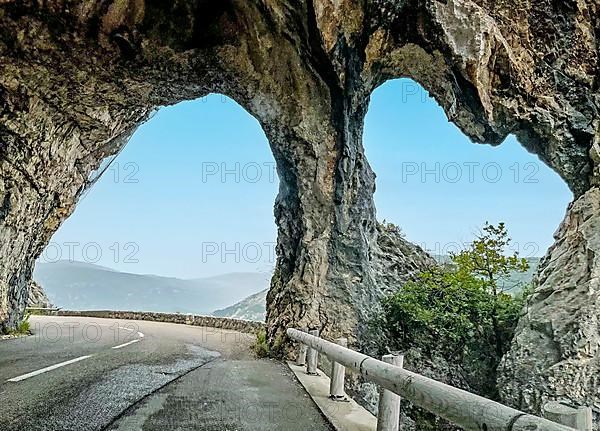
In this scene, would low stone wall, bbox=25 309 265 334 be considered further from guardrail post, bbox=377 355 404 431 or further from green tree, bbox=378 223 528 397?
guardrail post, bbox=377 355 404 431

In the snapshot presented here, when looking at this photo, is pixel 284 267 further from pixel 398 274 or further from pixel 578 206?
pixel 578 206

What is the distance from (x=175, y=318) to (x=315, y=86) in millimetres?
18171

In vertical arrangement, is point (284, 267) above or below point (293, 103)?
below

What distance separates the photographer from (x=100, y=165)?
1669cm

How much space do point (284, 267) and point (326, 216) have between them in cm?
187

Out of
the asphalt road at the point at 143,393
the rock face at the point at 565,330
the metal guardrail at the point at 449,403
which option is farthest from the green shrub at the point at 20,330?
the rock face at the point at 565,330

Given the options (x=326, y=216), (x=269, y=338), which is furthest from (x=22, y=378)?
(x=326, y=216)

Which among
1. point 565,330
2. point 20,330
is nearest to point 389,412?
point 565,330

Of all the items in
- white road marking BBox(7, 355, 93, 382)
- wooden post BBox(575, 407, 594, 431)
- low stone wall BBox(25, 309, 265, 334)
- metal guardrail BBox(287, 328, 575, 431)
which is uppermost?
wooden post BBox(575, 407, 594, 431)

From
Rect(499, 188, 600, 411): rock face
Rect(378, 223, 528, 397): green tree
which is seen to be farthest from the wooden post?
Rect(378, 223, 528, 397): green tree

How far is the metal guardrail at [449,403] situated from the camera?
7.02 ft

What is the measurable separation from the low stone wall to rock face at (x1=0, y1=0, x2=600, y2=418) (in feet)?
28.3

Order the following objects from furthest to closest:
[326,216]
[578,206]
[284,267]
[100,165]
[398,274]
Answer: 1. [100,165]
2. [398,274]
3. [284,267]
4. [326,216]
5. [578,206]

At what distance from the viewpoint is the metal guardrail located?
84.3 inches
